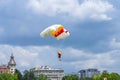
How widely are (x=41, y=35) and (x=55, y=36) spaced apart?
7.12ft

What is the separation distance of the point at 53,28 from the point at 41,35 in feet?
6.59

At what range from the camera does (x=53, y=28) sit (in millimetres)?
74000

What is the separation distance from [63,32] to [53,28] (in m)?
1.51

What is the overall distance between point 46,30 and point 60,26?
2.22 metres

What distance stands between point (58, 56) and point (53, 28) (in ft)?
12.8

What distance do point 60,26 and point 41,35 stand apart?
9.72ft

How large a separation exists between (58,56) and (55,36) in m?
2.76

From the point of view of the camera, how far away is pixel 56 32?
73.1 metres

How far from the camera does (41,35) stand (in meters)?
74.8

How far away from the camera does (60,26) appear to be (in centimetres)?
7381

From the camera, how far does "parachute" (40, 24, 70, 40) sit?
73.1m

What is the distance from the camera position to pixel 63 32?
241 feet

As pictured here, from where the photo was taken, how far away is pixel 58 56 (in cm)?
7294

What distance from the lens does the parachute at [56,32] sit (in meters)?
73.1
